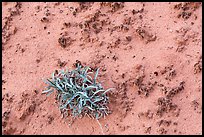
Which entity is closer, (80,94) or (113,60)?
(80,94)

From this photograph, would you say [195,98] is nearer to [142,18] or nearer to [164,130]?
[164,130]

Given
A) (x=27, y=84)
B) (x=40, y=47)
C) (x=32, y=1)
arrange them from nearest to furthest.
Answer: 1. (x=27, y=84)
2. (x=40, y=47)
3. (x=32, y=1)

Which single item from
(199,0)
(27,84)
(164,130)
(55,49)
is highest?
(199,0)

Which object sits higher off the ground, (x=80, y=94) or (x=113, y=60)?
(x=113, y=60)

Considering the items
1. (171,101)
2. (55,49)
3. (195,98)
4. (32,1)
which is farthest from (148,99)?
(32,1)
